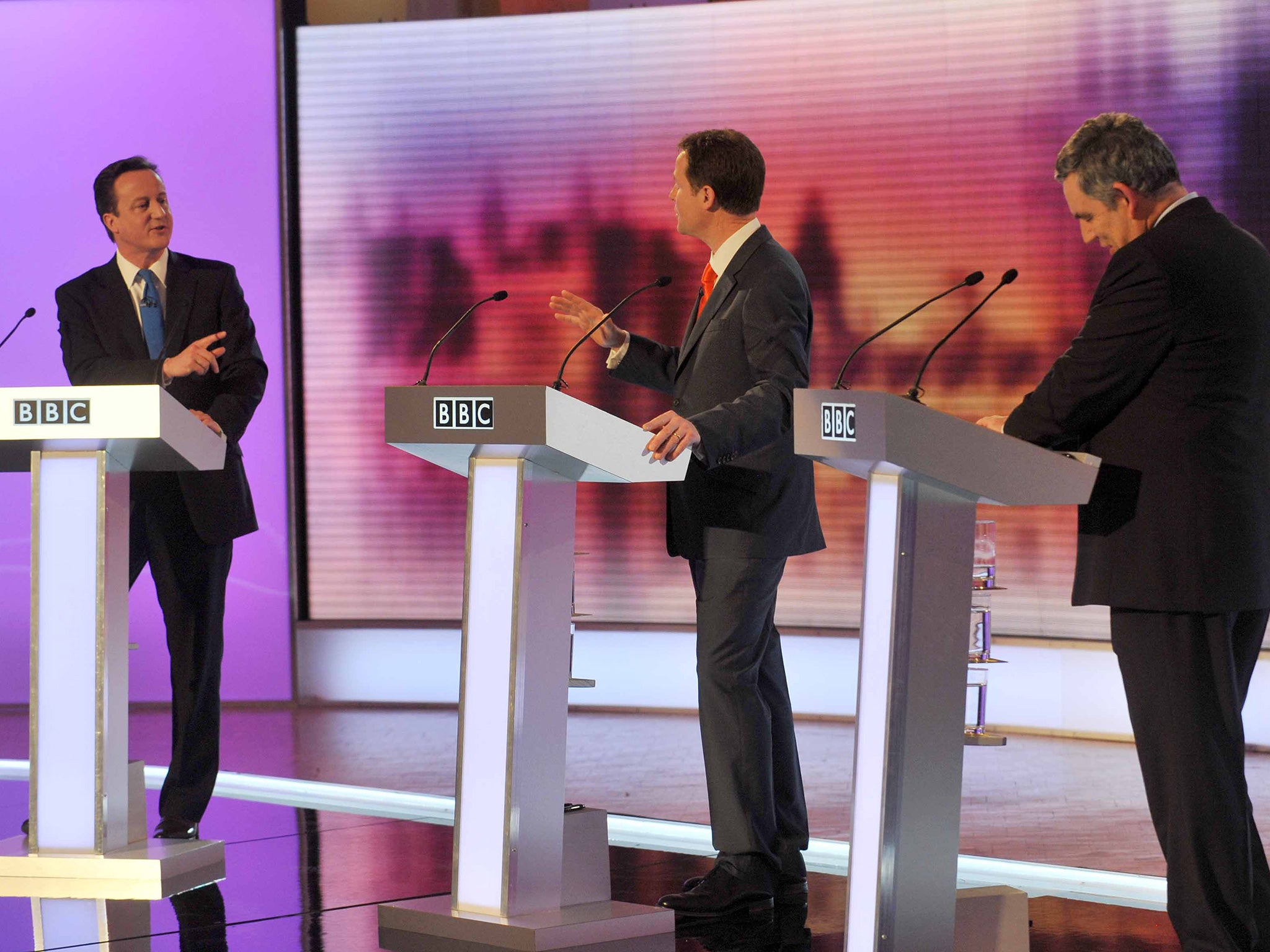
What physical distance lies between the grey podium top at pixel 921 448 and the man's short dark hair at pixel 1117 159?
1.94 feet

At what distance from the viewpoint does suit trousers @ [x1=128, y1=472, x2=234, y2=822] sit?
3.54 metres

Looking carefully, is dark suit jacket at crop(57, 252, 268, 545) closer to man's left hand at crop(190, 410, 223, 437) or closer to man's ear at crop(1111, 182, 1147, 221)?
man's left hand at crop(190, 410, 223, 437)

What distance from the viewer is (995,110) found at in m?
5.79

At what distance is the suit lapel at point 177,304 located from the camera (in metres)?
3.68

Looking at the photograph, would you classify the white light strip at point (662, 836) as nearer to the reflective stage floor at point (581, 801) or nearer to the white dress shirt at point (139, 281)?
the reflective stage floor at point (581, 801)

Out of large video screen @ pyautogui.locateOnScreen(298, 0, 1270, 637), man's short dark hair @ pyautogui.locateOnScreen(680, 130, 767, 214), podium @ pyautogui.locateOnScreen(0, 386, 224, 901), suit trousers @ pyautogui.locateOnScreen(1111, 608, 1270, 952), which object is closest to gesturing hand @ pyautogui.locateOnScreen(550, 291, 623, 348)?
man's short dark hair @ pyautogui.locateOnScreen(680, 130, 767, 214)

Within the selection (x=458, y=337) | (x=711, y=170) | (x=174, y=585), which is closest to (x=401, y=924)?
(x=174, y=585)

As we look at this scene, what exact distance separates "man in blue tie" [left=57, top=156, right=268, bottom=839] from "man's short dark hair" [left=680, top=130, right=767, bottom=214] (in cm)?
122

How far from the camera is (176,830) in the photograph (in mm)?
3475

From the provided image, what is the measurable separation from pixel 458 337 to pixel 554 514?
396 cm

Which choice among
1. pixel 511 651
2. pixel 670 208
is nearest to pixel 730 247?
pixel 511 651

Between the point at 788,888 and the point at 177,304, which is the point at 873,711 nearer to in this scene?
the point at 788,888

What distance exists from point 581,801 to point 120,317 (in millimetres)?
2014

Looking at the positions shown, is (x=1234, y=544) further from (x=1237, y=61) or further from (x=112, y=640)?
(x=1237, y=61)
